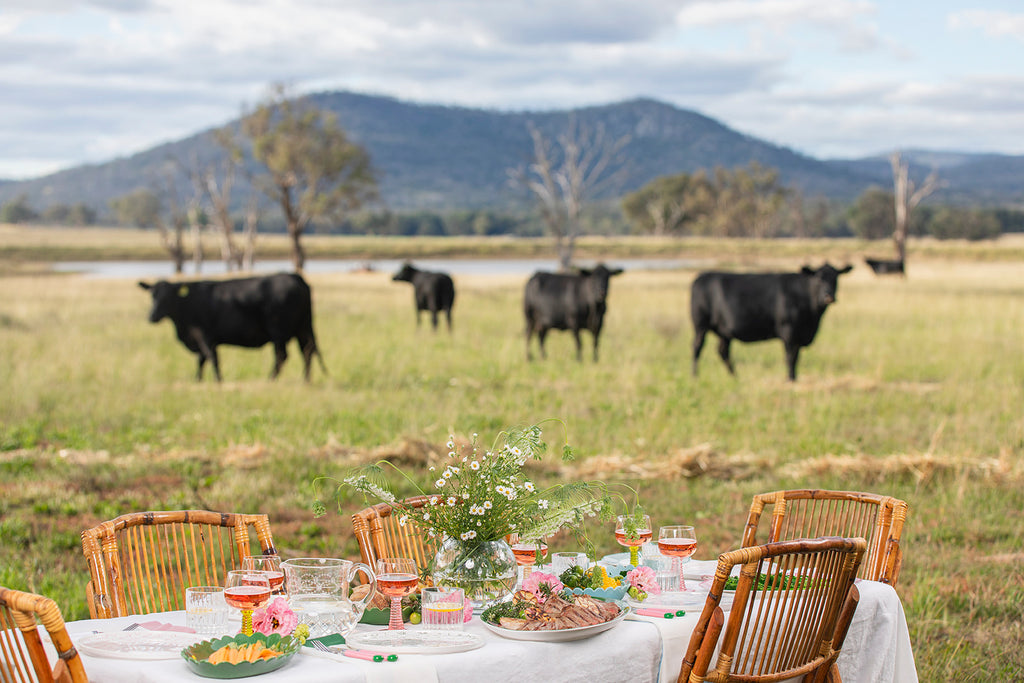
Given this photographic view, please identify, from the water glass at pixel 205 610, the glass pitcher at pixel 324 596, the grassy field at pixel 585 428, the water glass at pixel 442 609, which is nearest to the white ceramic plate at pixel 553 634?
the water glass at pixel 442 609

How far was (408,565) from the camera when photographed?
3.16 meters

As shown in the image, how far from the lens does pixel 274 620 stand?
291 centimetres

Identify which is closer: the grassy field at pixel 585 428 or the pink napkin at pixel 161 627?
the pink napkin at pixel 161 627

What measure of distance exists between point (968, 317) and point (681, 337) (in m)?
7.38

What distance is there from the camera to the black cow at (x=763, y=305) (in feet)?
51.4

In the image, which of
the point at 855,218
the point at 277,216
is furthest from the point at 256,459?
the point at 277,216

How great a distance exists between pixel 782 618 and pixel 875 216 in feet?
353

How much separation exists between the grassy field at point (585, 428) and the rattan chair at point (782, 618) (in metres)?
1.91

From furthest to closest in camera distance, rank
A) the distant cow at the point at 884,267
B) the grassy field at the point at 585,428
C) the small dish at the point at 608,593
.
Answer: the distant cow at the point at 884,267, the grassy field at the point at 585,428, the small dish at the point at 608,593

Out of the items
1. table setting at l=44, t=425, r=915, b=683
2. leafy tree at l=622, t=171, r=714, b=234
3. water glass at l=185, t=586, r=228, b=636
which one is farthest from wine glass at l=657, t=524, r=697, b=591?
leafy tree at l=622, t=171, r=714, b=234

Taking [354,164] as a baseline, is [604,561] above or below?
below

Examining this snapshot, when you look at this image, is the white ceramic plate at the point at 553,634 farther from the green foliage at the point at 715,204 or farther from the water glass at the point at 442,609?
the green foliage at the point at 715,204

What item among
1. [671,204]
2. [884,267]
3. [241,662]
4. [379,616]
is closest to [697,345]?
[379,616]

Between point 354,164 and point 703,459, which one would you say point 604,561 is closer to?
point 703,459
